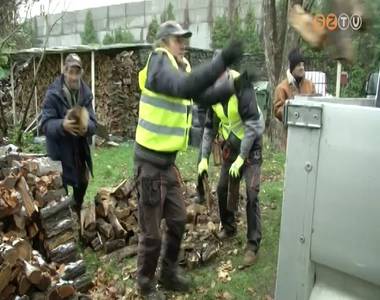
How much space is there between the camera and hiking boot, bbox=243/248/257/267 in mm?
4684

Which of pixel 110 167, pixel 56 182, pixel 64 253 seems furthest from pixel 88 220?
pixel 110 167

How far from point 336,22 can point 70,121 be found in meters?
2.94

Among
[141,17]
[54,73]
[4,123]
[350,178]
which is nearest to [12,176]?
[350,178]

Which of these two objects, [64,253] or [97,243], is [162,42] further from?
[97,243]

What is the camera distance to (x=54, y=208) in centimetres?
463

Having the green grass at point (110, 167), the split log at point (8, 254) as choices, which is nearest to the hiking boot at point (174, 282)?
the split log at point (8, 254)

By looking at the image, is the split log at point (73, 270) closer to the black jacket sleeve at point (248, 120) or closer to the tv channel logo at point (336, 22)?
the black jacket sleeve at point (248, 120)

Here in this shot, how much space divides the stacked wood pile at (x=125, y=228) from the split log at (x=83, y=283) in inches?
25.7

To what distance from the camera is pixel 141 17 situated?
19.6 m

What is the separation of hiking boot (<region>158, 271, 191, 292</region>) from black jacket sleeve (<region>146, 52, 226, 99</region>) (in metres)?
1.58

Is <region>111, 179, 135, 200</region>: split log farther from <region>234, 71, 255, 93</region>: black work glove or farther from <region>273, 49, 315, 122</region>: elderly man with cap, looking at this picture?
<region>234, 71, 255, 93</region>: black work glove

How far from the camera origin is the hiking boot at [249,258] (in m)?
4.68

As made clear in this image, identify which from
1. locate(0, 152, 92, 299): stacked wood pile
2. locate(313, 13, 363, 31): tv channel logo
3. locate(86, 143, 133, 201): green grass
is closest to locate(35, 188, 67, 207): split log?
locate(0, 152, 92, 299): stacked wood pile

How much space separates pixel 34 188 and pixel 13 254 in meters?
1.15
